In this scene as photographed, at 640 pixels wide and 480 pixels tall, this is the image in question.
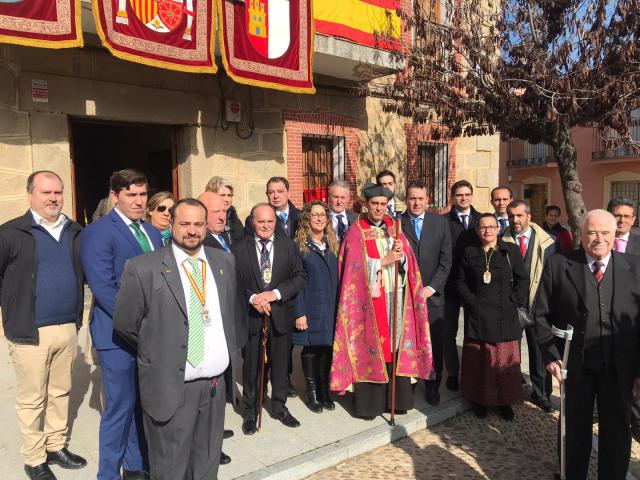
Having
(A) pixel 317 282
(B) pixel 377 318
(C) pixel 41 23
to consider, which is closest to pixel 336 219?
(A) pixel 317 282

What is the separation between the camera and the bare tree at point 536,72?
6.08m

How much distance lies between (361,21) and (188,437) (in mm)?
7143

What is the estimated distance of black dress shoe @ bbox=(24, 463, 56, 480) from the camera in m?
3.01

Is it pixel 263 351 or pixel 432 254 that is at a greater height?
pixel 432 254

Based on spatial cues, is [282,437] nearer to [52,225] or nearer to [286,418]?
[286,418]

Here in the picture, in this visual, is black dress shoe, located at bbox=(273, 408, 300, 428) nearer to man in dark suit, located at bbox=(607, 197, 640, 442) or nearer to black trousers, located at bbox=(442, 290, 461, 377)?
black trousers, located at bbox=(442, 290, 461, 377)

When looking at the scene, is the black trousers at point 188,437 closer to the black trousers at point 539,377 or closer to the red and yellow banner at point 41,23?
the black trousers at point 539,377

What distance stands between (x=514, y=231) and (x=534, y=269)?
1.23 feet

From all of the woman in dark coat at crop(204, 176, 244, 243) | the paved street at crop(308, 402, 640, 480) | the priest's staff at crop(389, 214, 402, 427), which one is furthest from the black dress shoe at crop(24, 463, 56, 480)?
the priest's staff at crop(389, 214, 402, 427)

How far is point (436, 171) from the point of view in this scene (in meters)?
10.9

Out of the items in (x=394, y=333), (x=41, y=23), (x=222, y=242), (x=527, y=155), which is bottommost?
(x=394, y=333)

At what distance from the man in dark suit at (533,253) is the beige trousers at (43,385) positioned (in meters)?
3.55

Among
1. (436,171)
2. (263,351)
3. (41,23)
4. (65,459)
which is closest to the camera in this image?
(65,459)

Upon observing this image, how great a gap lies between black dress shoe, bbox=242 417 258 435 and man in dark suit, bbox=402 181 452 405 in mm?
1564
